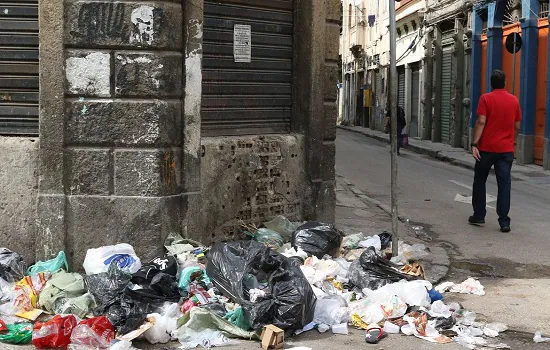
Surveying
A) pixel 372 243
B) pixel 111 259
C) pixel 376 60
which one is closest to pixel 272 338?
pixel 111 259

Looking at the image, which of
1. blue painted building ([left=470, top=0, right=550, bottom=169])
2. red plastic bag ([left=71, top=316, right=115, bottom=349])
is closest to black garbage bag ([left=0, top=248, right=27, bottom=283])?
red plastic bag ([left=71, top=316, right=115, bottom=349])

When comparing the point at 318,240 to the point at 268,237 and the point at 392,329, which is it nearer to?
the point at 268,237

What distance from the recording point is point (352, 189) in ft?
45.2

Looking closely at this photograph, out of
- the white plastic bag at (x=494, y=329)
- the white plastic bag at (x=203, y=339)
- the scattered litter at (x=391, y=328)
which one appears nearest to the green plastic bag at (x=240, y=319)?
the white plastic bag at (x=203, y=339)

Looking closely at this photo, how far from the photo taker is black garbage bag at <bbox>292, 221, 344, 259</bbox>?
7016 millimetres

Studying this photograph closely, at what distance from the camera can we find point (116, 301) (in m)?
5.37

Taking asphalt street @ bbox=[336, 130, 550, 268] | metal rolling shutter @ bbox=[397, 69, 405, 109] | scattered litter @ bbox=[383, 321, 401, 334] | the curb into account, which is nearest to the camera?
scattered litter @ bbox=[383, 321, 401, 334]

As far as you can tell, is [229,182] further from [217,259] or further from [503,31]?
[503,31]

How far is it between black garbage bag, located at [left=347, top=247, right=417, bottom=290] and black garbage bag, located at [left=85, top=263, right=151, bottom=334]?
68.5 inches

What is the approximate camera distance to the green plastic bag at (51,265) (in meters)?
6.24

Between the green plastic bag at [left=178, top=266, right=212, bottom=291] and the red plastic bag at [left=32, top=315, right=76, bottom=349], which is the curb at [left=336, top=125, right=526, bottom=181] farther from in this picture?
the red plastic bag at [left=32, top=315, right=76, bottom=349]

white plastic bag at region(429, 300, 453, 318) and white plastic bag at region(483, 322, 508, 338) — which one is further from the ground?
white plastic bag at region(429, 300, 453, 318)

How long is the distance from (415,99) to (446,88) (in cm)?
499

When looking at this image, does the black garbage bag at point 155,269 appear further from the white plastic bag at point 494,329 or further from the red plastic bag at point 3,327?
the white plastic bag at point 494,329
